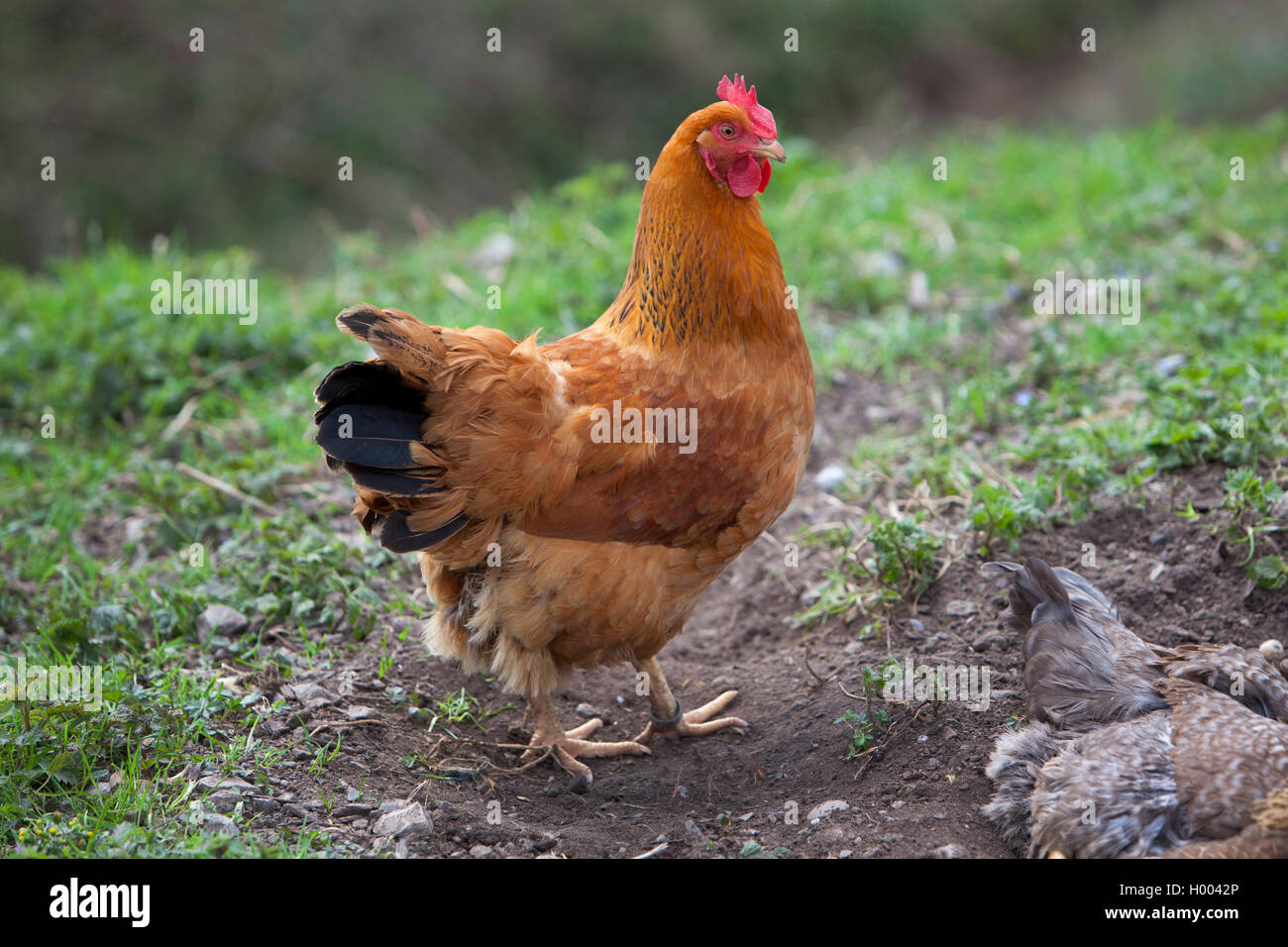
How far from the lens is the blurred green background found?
32.7 feet

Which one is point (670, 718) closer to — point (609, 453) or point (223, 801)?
point (609, 453)

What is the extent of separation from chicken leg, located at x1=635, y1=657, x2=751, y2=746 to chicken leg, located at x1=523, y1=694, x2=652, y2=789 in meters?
0.08

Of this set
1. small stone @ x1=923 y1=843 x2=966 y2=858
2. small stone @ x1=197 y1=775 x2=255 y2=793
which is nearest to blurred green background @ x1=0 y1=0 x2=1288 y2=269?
small stone @ x1=197 y1=775 x2=255 y2=793

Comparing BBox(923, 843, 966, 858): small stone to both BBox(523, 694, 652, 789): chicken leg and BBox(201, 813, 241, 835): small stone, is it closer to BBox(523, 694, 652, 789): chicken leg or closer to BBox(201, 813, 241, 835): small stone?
BBox(523, 694, 652, 789): chicken leg

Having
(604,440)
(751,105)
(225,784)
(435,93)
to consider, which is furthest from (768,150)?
(435,93)

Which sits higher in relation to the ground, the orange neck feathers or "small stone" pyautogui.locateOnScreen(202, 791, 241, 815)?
the orange neck feathers

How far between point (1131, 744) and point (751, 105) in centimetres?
240

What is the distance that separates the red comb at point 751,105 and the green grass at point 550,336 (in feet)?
5.28

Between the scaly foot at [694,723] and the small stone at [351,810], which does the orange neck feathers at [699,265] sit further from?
the small stone at [351,810]

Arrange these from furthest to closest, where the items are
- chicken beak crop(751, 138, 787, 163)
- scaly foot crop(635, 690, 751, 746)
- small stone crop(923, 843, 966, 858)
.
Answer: scaly foot crop(635, 690, 751, 746) < chicken beak crop(751, 138, 787, 163) < small stone crop(923, 843, 966, 858)

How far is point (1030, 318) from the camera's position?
5.83 meters
